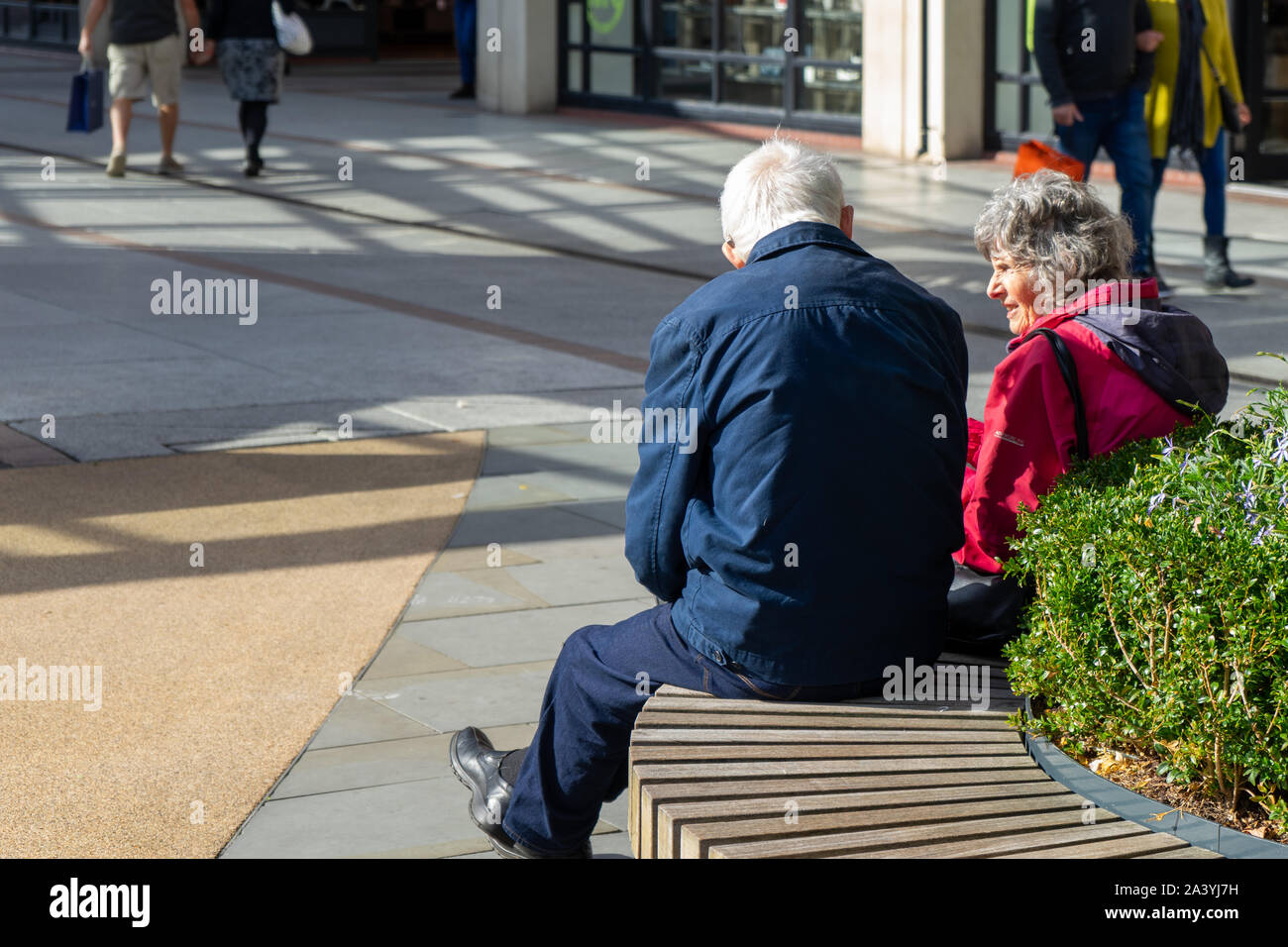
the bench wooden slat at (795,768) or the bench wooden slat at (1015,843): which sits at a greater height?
the bench wooden slat at (795,768)

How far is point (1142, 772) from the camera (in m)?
2.64

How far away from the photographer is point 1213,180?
380 inches

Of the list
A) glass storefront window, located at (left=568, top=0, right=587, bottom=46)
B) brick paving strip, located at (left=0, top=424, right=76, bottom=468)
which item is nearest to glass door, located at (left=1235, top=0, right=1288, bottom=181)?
glass storefront window, located at (left=568, top=0, right=587, bottom=46)

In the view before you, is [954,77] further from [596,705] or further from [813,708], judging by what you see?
[813,708]

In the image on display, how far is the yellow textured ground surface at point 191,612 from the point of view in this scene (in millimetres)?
3719

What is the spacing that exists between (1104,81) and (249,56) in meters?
7.88

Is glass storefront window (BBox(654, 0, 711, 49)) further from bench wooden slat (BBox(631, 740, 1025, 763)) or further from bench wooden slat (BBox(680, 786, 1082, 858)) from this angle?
bench wooden slat (BBox(680, 786, 1082, 858))

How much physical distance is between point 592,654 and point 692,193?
1155 cm

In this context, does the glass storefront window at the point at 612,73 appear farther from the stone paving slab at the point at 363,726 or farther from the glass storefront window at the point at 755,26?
the stone paving slab at the point at 363,726

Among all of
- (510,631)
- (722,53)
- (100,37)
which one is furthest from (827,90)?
(510,631)

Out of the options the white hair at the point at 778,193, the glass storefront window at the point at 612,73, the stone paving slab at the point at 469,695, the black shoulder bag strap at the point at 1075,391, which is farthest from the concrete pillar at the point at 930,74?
the white hair at the point at 778,193

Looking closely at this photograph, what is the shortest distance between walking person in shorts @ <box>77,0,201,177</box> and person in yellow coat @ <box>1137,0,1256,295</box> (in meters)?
8.00

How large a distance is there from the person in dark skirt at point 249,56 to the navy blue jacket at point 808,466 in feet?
40.4
